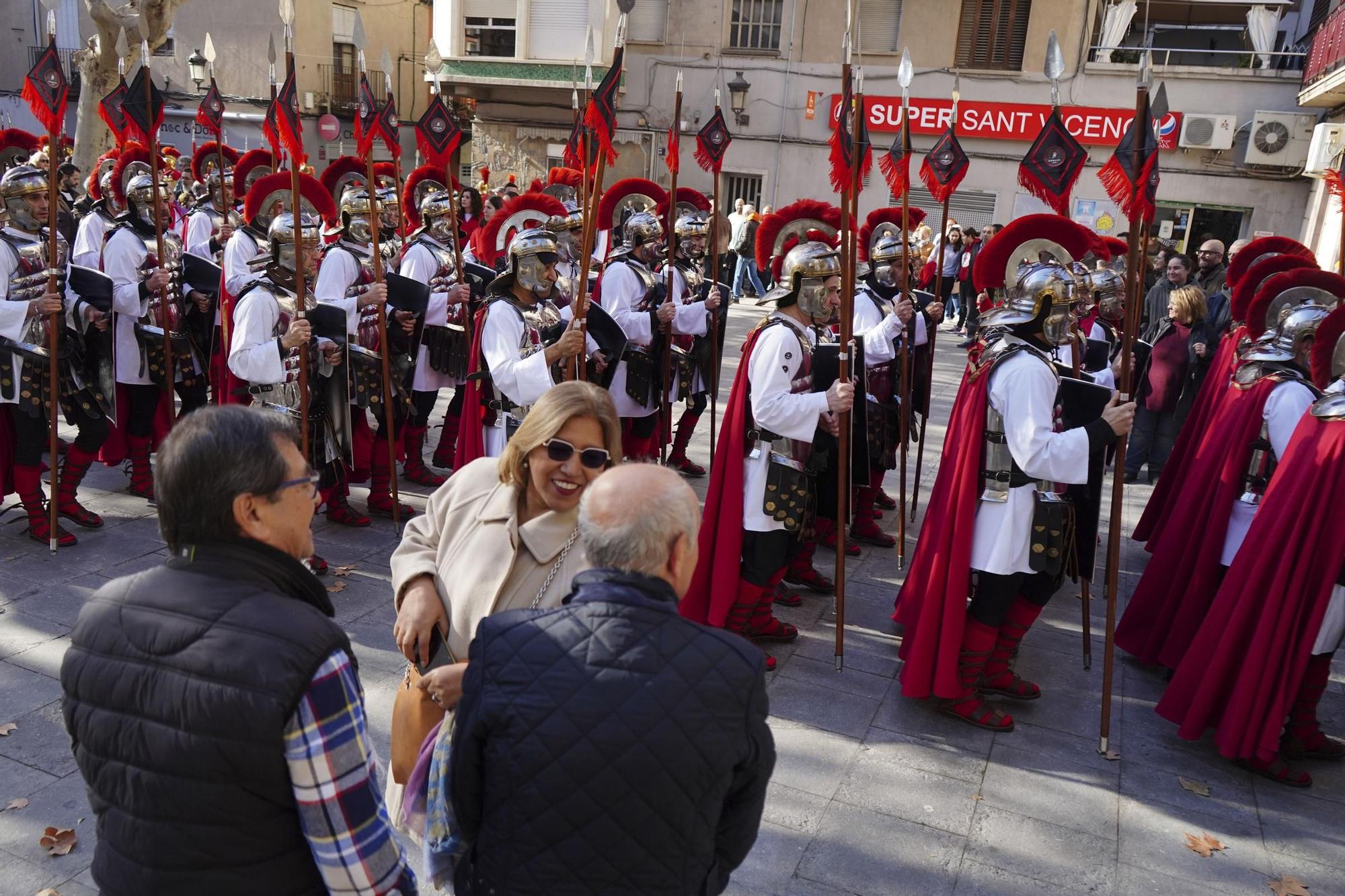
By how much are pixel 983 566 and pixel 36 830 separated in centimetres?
365

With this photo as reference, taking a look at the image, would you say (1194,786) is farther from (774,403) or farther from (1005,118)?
(1005,118)

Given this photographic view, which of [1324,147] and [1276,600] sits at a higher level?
[1324,147]

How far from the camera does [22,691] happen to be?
4254 mm

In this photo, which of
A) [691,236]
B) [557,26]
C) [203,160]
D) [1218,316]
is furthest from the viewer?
[557,26]

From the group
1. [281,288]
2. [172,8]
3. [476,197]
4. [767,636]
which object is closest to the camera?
[767,636]

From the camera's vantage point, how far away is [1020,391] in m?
4.09

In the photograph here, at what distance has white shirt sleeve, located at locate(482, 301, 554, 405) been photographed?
500 cm

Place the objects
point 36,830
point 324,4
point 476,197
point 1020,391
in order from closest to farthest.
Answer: point 36,830
point 1020,391
point 476,197
point 324,4

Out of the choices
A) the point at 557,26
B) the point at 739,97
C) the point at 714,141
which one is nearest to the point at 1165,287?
the point at 714,141

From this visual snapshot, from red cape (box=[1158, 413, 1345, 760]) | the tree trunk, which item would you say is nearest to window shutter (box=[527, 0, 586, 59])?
the tree trunk

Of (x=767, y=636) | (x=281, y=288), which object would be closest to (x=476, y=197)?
(x=281, y=288)

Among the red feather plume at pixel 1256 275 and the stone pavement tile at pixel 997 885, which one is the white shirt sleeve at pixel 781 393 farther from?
the red feather plume at pixel 1256 275

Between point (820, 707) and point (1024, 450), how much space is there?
4.90 feet

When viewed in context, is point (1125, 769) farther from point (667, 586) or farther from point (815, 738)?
point (667, 586)
